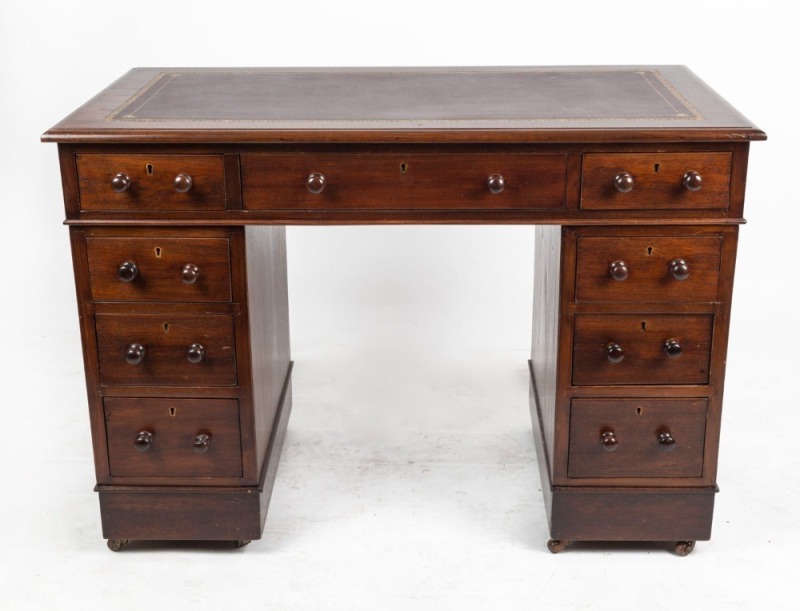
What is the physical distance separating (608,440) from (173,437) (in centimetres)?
108

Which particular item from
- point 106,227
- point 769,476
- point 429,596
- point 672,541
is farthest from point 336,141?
point 769,476

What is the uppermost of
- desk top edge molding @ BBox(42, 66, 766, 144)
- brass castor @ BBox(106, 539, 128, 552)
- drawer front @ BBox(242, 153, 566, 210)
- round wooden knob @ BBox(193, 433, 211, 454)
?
desk top edge molding @ BBox(42, 66, 766, 144)

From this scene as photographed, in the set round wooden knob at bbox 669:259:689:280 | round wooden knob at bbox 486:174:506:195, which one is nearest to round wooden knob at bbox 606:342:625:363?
round wooden knob at bbox 669:259:689:280

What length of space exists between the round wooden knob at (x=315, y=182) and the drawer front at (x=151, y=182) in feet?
0.66

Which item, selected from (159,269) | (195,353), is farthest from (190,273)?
(195,353)

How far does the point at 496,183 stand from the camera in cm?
291

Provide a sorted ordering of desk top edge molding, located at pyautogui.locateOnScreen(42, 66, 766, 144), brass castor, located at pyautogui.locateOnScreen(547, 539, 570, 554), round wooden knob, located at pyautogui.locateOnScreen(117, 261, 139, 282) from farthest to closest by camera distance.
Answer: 1. brass castor, located at pyautogui.locateOnScreen(547, 539, 570, 554)
2. round wooden knob, located at pyautogui.locateOnScreen(117, 261, 139, 282)
3. desk top edge molding, located at pyautogui.locateOnScreen(42, 66, 766, 144)

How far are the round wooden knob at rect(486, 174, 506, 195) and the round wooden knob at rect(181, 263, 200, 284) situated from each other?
0.72 meters

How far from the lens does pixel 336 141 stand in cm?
289

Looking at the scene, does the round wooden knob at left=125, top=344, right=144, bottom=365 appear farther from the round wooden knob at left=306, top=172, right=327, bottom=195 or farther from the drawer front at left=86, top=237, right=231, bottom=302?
the round wooden knob at left=306, top=172, right=327, bottom=195

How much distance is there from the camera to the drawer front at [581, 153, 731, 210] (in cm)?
290

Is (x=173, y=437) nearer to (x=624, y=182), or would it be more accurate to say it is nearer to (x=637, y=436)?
(x=637, y=436)

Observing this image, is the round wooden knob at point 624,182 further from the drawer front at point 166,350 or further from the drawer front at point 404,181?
the drawer front at point 166,350

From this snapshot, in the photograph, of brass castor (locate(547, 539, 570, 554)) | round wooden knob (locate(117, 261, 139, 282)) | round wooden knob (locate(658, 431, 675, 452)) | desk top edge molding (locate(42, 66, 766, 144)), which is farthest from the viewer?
brass castor (locate(547, 539, 570, 554))
